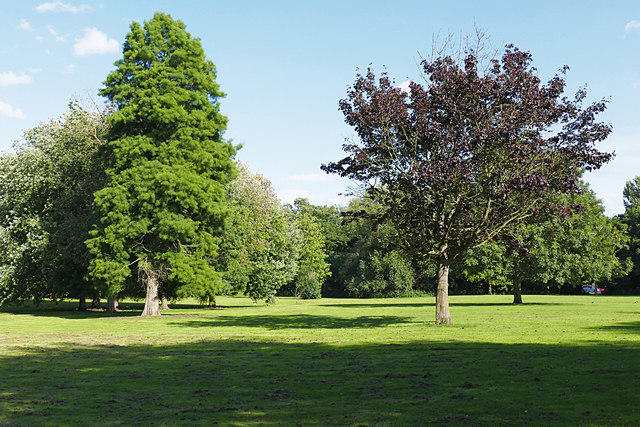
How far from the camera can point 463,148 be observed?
23.5m

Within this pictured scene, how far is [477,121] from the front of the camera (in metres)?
23.1

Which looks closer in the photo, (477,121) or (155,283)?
(477,121)

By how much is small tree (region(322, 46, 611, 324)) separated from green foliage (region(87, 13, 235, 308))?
11798 mm

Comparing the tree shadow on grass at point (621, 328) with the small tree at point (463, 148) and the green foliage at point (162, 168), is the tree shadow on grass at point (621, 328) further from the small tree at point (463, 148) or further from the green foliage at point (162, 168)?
the green foliage at point (162, 168)

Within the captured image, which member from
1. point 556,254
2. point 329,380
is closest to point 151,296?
point 329,380

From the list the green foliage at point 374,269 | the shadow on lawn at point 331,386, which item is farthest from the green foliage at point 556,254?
the shadow on lawn at point 331,386

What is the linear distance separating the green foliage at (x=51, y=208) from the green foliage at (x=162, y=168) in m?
3.67

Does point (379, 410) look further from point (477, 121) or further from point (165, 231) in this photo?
point (165, 231)

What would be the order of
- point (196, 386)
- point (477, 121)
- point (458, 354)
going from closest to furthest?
point (196, 386) → point (458, 354) → point (477, 121)

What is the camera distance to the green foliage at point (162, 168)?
32688 millimetres

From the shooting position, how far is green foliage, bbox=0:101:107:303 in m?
37.5

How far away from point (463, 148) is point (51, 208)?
29.1 m

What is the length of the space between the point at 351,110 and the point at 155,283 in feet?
57.5

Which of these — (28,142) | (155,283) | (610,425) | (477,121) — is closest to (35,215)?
(28,142)
